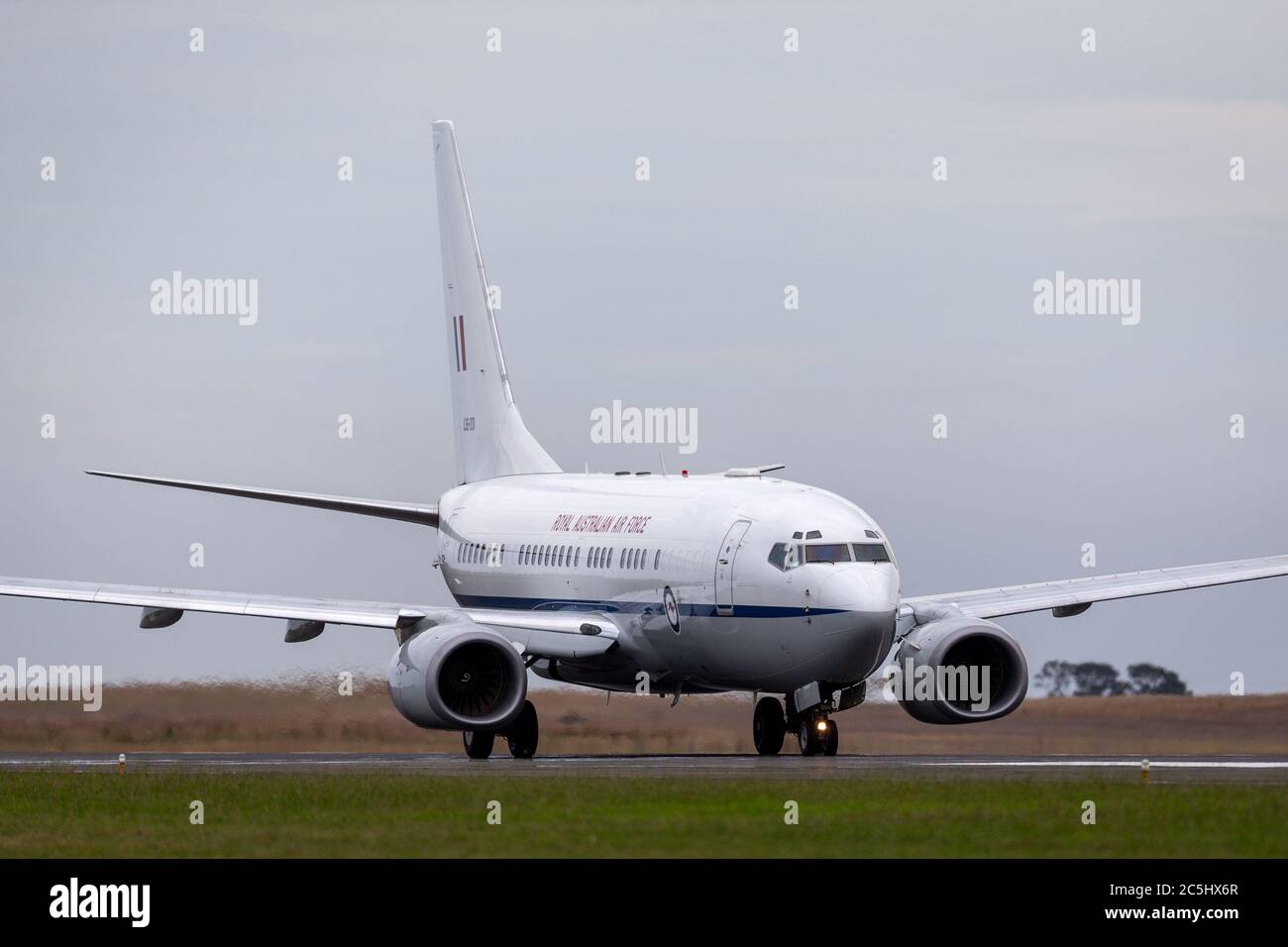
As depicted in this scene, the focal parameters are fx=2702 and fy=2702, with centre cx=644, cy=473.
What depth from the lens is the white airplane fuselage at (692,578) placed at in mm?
39125

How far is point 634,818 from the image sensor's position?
94.6ft

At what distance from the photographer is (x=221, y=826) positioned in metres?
29.2

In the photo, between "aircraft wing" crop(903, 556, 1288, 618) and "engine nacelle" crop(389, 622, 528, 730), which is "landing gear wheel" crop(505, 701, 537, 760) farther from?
"aircraft wing" crop(903, 556, 1288, 618)

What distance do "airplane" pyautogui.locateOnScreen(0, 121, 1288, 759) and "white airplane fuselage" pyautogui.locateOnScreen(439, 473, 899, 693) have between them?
0.12ft

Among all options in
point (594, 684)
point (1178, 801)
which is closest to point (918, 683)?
point (594, 684)

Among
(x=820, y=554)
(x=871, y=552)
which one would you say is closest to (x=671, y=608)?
(x=820, y=554)

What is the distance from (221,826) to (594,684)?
17645mm

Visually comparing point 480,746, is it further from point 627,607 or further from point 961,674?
point 961,674

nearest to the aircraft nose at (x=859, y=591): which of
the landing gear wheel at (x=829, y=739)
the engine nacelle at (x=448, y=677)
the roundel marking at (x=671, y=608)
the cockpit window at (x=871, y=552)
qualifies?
the cockpit window at (x=871, y=552)

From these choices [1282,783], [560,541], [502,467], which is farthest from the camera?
[502,467]

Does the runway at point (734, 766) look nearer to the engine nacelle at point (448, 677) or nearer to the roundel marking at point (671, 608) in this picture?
the engine nacelle at point (448, 677)

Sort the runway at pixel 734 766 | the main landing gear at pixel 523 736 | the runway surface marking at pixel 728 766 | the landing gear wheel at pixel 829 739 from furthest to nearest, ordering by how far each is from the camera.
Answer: the main landing gear at pixel 523 736
the landing gear wheel at pixel 829 739
the runway surface marking at pixel 728 766
the runway at pixel 734 766

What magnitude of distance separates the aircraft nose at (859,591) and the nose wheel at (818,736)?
369 cm
